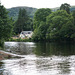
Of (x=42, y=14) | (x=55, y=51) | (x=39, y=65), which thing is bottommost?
(x=55, y=51)

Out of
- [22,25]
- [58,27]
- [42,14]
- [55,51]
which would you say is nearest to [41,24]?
[42,14]

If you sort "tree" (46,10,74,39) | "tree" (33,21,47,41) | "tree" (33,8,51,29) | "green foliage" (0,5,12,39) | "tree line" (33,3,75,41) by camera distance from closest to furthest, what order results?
"green foliage" (0,5,12,39), "tree" (46,10,74,39), "tree line" (33,3,75,41), "tree" (33,21,47,41), "tree" (33,8,51,29)

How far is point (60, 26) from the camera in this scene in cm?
9931

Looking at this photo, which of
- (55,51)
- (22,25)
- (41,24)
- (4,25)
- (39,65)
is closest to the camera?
(39,65)

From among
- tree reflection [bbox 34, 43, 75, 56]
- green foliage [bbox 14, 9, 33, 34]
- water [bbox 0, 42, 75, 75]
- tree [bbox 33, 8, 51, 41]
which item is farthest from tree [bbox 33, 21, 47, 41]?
water [bbox 0, 42, 75, 75]

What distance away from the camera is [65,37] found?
100312 millimetres

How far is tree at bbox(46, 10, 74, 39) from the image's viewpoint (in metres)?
95.1

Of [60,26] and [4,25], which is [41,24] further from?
[4,25]

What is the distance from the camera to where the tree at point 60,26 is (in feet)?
312

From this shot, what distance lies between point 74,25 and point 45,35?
65.1ft

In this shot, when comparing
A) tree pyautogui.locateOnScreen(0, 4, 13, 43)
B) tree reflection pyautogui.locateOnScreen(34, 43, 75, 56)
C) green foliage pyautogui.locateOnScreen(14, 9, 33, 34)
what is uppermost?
tree pyautogui.locateOnScreen(0, 4, 13, 43)

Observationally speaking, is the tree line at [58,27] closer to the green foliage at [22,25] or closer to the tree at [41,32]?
the tree at [41,32]

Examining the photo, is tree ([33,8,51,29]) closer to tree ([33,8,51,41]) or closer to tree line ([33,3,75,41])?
tree ([33,8,51,41])

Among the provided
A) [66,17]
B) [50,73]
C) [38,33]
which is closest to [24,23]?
[38,33]
